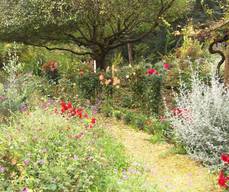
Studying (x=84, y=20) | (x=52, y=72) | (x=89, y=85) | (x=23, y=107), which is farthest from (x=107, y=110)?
(x=52, y=72)

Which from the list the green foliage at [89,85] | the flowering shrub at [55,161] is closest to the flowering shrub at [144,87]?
the green foliage at [89,85]

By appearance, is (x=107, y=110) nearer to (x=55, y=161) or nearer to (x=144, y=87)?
(x=144, y=87)

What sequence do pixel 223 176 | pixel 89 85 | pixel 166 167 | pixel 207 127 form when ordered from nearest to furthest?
pixel 223 176, pixel 166 167, pixel 207 127, pixel 89 85

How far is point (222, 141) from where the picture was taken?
639cm

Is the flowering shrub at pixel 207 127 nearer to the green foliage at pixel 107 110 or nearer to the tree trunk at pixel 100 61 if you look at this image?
the green foliage at pixel 107 110

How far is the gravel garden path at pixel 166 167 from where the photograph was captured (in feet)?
18.2

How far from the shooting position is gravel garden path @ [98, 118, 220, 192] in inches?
218

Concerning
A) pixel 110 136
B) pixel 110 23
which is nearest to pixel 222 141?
pixel 110 136

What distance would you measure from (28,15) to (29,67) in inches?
220

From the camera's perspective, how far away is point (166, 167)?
20.7 ft

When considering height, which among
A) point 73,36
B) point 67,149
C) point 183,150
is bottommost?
point 183,150

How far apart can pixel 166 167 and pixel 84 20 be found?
5.66m

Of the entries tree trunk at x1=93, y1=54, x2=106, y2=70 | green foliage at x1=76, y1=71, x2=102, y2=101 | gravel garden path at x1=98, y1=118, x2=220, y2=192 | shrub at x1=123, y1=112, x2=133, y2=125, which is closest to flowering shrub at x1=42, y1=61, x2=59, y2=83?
tree trunk at x1=93, y1=54, x2=106, y2=70

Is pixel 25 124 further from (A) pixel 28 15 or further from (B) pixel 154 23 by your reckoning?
(B) pixel 154 23
